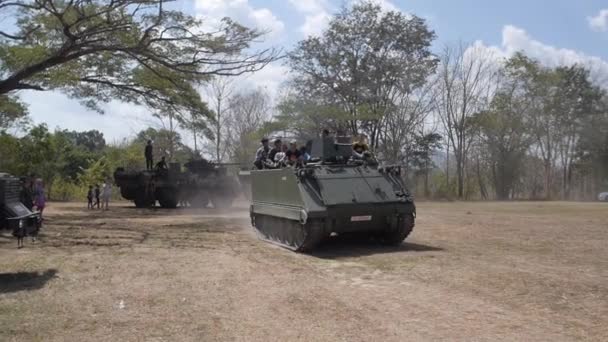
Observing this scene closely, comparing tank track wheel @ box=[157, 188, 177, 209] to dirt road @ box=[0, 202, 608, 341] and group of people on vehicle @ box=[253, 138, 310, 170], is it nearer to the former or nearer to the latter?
group of people on vehicle @ box=[253, 138, 310, 170]

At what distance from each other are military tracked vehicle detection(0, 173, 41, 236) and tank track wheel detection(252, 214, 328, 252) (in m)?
4.30

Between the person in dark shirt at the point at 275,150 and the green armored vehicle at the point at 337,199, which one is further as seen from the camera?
the person in dark shirt at the point at 275,150

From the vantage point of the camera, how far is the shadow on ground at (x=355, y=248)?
1088 centimetres

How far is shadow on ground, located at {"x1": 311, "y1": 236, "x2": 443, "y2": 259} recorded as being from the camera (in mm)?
10880

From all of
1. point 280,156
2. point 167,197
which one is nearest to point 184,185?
point 167,197

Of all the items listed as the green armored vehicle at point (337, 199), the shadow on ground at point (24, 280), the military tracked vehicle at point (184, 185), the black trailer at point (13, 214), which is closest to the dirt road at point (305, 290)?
the shadow on ground at point (24, 280)

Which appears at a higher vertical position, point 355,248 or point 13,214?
point 13,214

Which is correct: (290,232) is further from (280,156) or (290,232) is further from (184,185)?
(184,185)

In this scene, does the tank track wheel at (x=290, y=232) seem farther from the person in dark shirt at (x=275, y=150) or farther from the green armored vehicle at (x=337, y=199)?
the person in dark shirt at (x=275, y=150)

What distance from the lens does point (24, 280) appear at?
847 cm

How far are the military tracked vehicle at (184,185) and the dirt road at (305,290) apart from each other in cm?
1148

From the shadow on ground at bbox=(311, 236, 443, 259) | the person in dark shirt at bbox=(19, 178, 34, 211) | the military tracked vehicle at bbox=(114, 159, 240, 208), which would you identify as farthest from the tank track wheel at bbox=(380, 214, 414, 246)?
the military tracked vehicle at bbox=(114, 159, 240, 208)

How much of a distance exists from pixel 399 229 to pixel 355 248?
0.91 metres

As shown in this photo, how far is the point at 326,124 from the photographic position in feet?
120
